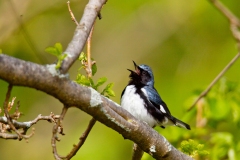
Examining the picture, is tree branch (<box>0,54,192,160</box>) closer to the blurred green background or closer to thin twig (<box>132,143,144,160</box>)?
thin twig (<box>132,143,144,160</box>)

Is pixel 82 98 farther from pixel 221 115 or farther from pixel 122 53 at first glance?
pixel 122 53

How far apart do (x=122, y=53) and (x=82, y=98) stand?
5.82 m

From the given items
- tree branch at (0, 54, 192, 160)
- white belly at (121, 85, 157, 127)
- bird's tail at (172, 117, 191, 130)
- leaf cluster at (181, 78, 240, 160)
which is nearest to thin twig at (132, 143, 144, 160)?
tree branch at (0, 54, 192, 160)

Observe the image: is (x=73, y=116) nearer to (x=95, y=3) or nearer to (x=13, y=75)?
(x=95, y=3)

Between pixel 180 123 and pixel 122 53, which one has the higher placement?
pixel 122 53

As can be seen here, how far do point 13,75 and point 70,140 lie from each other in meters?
5.25

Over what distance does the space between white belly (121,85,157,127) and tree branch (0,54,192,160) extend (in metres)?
1.51

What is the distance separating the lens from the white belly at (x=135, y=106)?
4.82 meters

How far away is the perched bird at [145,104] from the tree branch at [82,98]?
1.53 m

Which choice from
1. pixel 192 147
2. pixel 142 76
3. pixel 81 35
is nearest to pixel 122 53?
pixel 142 76

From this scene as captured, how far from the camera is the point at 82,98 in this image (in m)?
2.55

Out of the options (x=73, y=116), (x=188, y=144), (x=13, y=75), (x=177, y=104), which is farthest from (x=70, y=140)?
(x=13, y=75)

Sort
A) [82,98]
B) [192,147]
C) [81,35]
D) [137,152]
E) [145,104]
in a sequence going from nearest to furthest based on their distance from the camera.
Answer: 1. [82,98]
2. [81,35]
3. [192,147]
4. [137,152]
5. [145,104]

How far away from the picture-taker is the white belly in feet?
15.8
